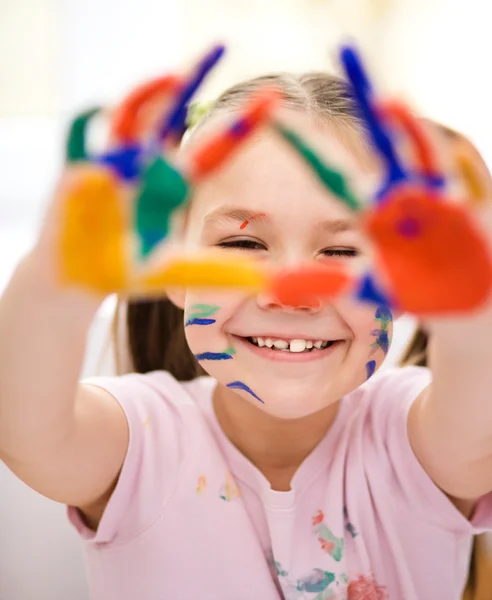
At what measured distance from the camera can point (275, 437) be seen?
A: 0.71 metres

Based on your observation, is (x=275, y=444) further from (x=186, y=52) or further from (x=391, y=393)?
(x=186, y=52)

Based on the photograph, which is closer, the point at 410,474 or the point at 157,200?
the point at 157,200

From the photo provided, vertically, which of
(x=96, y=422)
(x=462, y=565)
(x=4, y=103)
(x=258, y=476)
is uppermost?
(x=4, y=103)

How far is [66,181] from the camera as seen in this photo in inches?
11.4

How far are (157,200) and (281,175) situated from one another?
11.0 inches

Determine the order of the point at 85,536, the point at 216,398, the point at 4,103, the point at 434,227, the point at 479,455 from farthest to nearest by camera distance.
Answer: the point at 4,103
the point at 216,398
the point at 85,536
the point at 479,455
the point at 434,227

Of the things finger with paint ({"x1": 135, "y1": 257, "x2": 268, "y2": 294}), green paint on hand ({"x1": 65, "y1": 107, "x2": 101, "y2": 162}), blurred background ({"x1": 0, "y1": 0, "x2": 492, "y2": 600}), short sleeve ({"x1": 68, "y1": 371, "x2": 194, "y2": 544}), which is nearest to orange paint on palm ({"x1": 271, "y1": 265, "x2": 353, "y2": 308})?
finger with paint ({"x1": 135, "y1": 257, "x2": 268, "y2": 294})

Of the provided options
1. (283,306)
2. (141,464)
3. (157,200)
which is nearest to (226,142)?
(157,200)

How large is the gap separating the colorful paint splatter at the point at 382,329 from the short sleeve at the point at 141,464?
249 mm

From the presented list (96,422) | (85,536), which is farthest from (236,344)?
(85,536)

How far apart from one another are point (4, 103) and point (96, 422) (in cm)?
109

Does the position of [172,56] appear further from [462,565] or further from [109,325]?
[462,565]

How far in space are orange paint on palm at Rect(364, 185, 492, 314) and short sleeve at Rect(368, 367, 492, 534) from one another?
44 cm

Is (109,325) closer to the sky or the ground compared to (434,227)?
closer to the ground
